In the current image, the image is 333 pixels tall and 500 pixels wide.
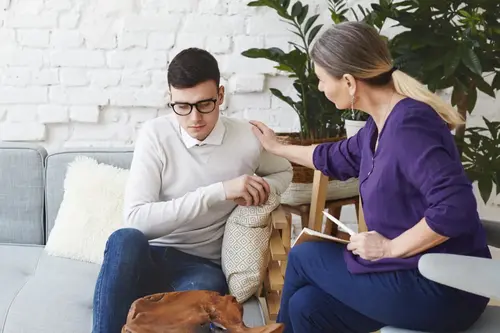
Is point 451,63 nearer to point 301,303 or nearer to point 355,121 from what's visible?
point 355,121

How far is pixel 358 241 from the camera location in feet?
5.30

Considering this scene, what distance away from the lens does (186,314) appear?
1.43 meters

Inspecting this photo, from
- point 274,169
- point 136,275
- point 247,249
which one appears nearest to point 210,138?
point 274,169

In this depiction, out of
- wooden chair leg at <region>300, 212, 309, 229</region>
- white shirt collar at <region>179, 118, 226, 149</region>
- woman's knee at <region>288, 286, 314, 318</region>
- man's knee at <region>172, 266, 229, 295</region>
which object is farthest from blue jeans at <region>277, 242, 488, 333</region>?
wooden chair leg at <region>300, 212, 309, 229</region>

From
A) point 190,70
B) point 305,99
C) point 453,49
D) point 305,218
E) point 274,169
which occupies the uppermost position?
point 453,49

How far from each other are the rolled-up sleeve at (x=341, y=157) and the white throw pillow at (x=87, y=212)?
75cm

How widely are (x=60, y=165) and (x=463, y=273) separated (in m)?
1.51

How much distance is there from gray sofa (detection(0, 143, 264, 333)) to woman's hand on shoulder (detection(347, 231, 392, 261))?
1.34 feet

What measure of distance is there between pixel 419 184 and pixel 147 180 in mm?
847

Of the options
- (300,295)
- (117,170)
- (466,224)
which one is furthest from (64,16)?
(466,224)

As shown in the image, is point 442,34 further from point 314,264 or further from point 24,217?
point 24,217

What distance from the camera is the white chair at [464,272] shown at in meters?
1.37

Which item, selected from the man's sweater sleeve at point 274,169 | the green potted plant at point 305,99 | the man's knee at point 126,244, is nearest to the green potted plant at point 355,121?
the green potted plant at point 305,99

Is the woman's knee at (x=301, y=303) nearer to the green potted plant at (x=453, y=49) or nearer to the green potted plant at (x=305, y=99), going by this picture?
the green potted plant at (x=305, y=99)
